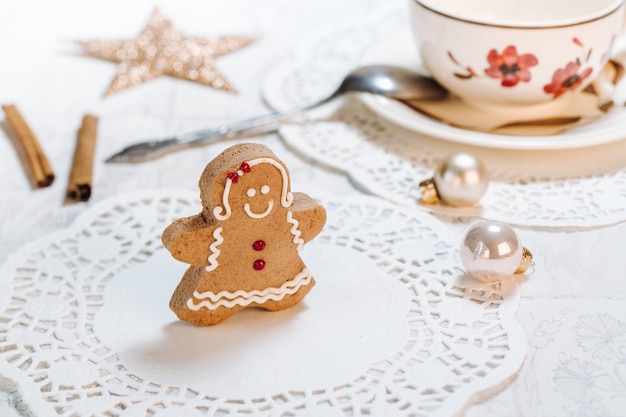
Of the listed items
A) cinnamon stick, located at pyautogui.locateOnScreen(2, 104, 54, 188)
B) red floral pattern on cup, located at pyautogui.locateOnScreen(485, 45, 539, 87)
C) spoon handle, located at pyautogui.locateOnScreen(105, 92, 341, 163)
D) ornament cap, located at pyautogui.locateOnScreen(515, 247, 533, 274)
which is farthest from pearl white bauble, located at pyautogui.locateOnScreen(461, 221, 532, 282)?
cinnamon stick, located at pyautogui.locateOnScreen(2, 104, 54, 188)

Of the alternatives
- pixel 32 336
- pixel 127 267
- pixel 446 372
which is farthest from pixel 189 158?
pixel 446 372

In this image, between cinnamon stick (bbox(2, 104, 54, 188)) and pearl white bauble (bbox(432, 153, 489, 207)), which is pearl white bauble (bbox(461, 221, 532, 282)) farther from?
cinnamon stick (bbox(2, 104, 54, 188))

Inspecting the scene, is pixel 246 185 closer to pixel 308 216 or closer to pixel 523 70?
pixel 308 216

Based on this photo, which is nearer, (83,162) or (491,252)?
(491,252)

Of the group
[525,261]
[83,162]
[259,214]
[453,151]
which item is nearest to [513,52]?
[453,151]

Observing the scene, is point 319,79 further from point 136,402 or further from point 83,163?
point 136,402
